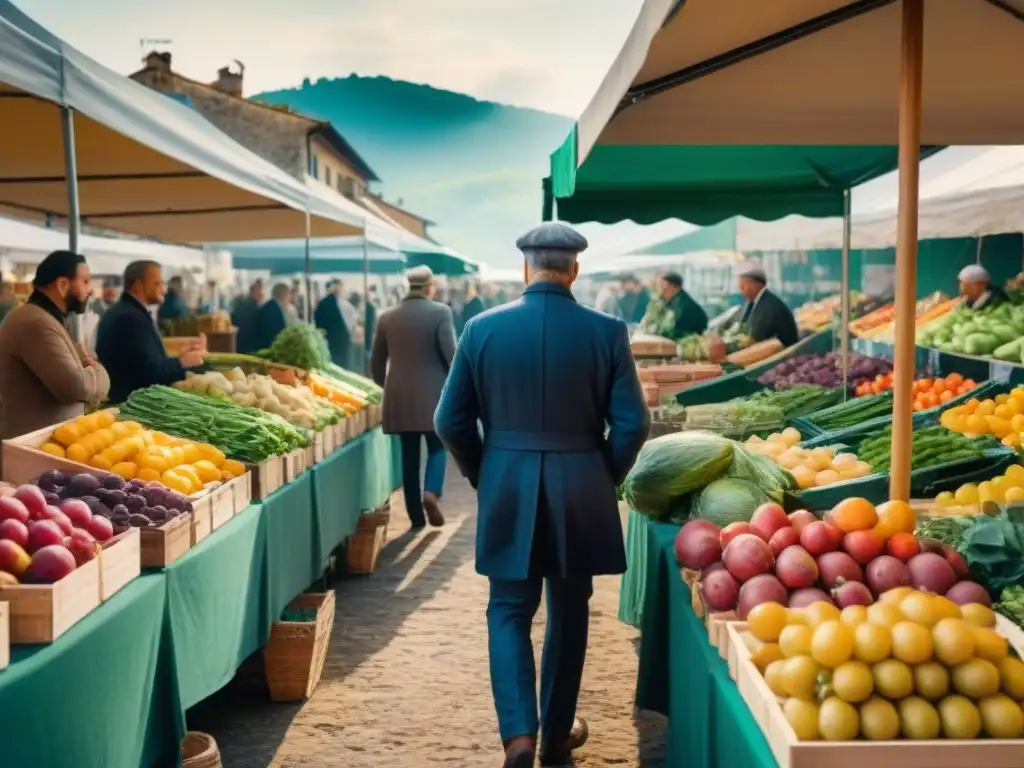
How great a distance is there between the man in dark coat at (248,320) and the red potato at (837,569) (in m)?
12.6

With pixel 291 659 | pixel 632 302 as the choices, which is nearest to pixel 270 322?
pixel 632 302

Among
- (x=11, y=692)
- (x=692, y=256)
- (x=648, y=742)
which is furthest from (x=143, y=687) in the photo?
(x=692, y=256)

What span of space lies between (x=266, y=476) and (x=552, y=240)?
2064 millimetres

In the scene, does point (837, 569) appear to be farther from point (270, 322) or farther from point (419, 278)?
point (270, 322)

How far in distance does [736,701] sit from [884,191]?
14.0 m

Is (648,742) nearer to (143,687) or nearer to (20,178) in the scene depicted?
(143,687)

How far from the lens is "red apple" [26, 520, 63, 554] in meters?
3.15

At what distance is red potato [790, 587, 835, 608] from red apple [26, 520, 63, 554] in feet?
6.90

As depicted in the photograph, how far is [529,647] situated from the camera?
4.07 metres

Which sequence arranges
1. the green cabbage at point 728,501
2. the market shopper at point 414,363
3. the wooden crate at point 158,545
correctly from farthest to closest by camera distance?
the market shopper at point 414,363 → the green cabbage at point 728,501 → the wooden crate at point 158,545

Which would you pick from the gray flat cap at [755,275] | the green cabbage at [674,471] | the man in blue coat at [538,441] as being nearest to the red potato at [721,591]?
the man in blue coat at [538,441]

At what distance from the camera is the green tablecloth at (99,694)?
8.67 ft

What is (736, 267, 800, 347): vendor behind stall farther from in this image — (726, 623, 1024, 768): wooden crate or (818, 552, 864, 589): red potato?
(726, 623, 1024, 768): wooden crate

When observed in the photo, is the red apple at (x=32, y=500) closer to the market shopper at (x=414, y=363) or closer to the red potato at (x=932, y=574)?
the red potato at (x=932, y=574)
